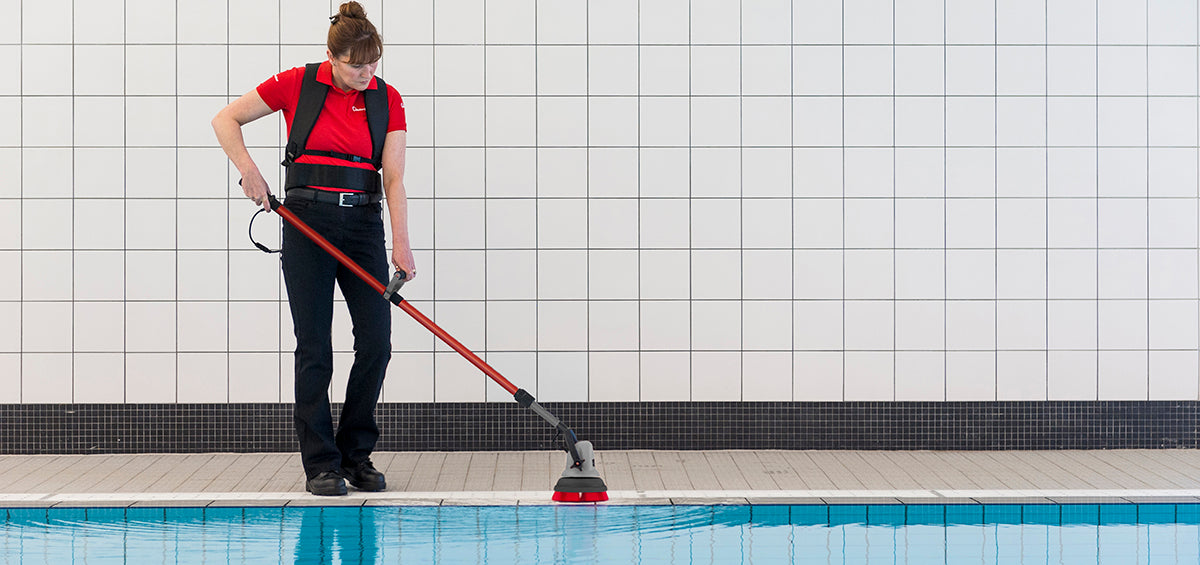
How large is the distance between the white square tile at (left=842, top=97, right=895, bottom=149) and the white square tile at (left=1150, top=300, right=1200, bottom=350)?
1.20 metres

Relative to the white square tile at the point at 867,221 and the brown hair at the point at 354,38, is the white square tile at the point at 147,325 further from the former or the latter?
the white square tile at the point at 867,221

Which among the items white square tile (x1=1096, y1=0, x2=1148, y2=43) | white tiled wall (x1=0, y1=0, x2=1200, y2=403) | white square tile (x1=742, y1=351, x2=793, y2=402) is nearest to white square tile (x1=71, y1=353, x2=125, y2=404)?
white tiled wall (x1=0, y1=0, x2=1200, y2=403)

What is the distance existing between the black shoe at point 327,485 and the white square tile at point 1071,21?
2.93 metres

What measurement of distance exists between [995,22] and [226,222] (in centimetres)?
290

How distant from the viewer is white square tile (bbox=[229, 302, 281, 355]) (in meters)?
3.71

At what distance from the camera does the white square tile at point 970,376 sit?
3811mm

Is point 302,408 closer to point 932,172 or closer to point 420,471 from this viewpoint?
point 420,471

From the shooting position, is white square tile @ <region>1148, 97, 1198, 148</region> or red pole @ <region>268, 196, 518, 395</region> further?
white square tile @ <region>1148, 97, 1198, 148</region>

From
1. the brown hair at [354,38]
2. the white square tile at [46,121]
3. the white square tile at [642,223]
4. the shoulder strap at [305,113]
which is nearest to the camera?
the brown hair at [354,38]

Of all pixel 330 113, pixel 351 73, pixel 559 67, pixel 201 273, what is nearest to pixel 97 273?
pixel 201 273

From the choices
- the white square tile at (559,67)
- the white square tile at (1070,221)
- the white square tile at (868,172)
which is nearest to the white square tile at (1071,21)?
the white square tile at (1070,221)

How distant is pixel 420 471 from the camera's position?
11.1ft

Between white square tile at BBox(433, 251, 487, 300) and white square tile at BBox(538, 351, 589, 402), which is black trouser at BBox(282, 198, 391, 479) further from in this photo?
white square tile at BBox(538, 351, 589, 402)

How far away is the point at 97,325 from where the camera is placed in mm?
3697
